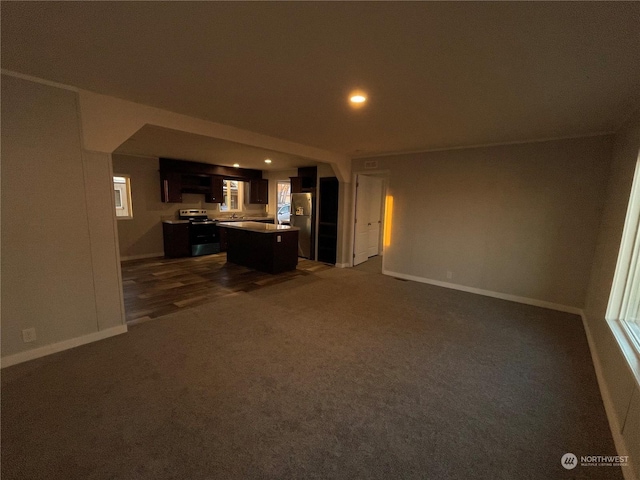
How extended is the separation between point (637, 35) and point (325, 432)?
2.88m

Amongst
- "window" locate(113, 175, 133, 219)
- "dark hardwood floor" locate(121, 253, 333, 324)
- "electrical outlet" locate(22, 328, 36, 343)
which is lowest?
"dark hardwood floor" locate(121, 253, 333, 324)

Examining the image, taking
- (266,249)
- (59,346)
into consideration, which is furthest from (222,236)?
(59,346)

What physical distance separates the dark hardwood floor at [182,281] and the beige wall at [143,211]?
451 millimetres

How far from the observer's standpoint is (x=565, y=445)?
1.59m

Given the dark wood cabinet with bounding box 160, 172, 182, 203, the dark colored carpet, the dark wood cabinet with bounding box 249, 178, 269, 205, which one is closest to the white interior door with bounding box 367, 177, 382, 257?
the dark wood cabinet with bounding box 249, 178, 269, 205

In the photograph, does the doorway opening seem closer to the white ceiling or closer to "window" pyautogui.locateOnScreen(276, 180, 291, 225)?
"window" pyautogui.locateOnScreen(276, 180, 291, 225)

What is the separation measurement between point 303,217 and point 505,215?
4.16 m

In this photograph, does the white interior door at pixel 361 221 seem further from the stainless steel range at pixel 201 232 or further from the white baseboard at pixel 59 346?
the white baseboard at pixel 59 346

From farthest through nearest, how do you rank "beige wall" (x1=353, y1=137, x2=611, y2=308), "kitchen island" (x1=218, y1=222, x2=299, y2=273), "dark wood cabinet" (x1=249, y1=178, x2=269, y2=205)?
1. "dark wood cabinet" (x1=249, y1=178, x2=269, y2=205)
2. "kitchen island" (x1=218, y1=222, x2=299, y2=273)
3. "beige wall" (x1=353, y1=137, x2=611, y2=308)

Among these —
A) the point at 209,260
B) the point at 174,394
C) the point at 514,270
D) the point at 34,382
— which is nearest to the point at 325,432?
the point at 174,394

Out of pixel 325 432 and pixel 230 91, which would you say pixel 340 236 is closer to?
pixel 230 91

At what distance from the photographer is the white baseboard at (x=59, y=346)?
87.7 inches

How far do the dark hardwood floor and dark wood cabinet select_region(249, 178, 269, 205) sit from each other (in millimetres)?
2422

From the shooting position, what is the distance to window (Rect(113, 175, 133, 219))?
602 cm
